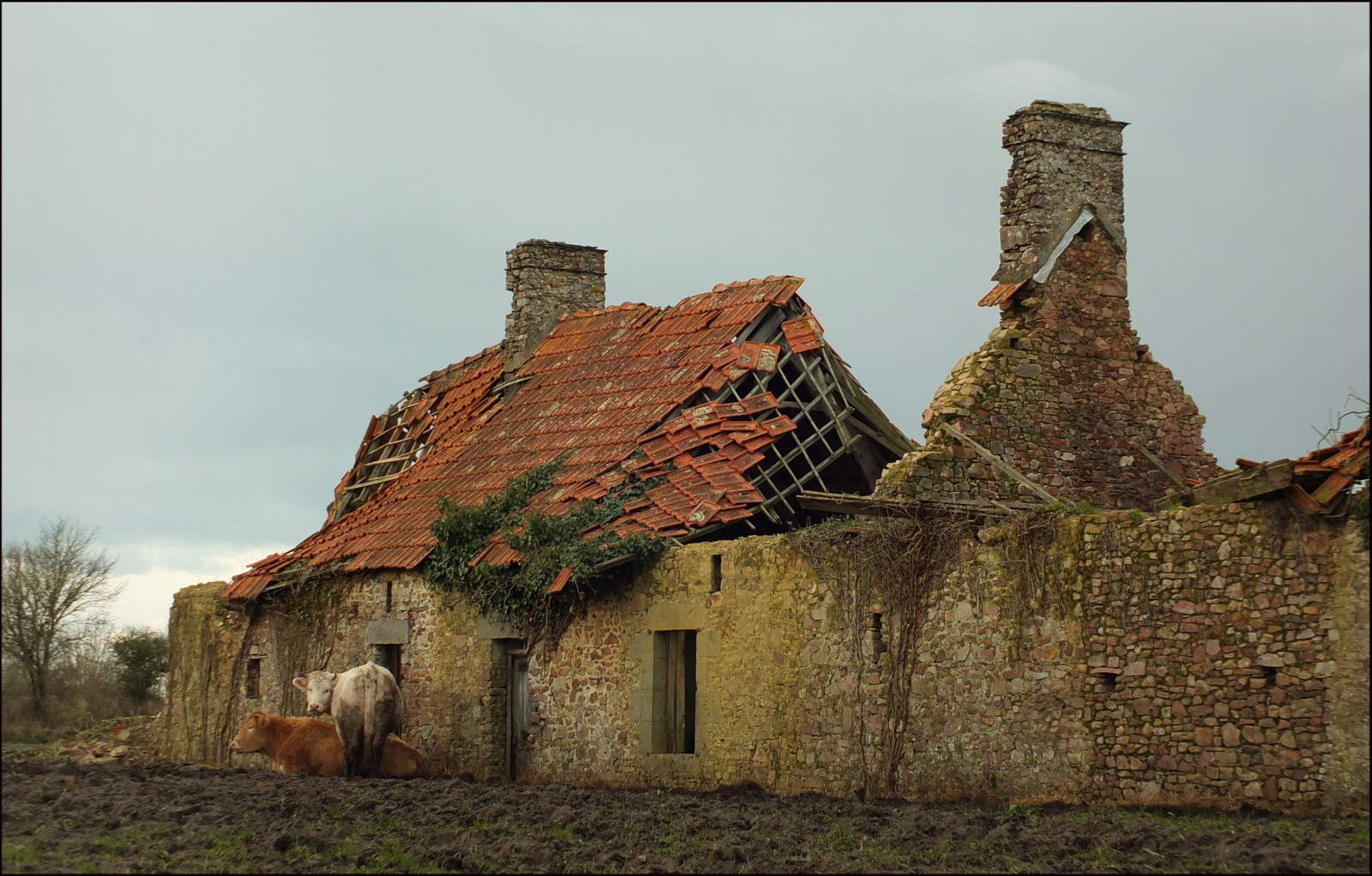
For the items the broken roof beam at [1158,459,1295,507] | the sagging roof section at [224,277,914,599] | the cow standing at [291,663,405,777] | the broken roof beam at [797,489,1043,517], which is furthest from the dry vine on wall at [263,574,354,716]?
the broken roof beam at [1158,459,1295,507]

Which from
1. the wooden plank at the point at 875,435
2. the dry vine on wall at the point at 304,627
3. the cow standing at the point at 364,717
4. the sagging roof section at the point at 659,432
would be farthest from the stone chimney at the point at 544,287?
the cow standing at the point at 364,717

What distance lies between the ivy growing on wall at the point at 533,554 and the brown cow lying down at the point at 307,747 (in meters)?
1.95

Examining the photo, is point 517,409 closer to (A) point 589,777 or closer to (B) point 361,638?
(B) point 361,638

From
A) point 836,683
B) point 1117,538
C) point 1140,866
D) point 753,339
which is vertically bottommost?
point 1140,866

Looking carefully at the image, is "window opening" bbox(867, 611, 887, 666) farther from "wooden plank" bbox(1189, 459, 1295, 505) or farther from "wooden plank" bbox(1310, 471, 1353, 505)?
"wooden plank" bbox(1310, 471, 1353, 505)

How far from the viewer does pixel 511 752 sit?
1827 cm

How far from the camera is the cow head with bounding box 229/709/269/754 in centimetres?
1814

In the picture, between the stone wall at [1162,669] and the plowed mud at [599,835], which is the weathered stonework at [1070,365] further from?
the plowed mud at [599,835]

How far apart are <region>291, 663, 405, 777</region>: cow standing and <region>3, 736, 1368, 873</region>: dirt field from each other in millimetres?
3040

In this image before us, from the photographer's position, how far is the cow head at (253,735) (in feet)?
59.5

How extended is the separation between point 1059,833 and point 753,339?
33.5ft

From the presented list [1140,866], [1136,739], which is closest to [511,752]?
[1136,739]

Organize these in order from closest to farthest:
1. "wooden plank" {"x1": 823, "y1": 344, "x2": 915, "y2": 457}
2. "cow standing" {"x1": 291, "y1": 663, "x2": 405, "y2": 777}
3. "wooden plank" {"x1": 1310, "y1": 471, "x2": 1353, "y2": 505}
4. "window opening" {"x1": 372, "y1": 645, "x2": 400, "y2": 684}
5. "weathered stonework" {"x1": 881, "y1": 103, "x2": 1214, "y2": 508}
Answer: "wooden plank" {"x1": 1310, "y1": 471, "x2": 1353, "y2": 505} → "weathered stonework" {"x1": 881, "y1": 103, "x2": 1214, "y2": 508} → "cow standing" {"x1": 291, "y1": 663, "x2": 405, "y2": 777} → "window opening" {"x1": 372, "y1": 645, "x2": 400, "y2": 684} → "wooden plank" {"x1": 823, "y1": 344, "x2": 915, "y2": 457}

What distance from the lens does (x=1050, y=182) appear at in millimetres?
18062
